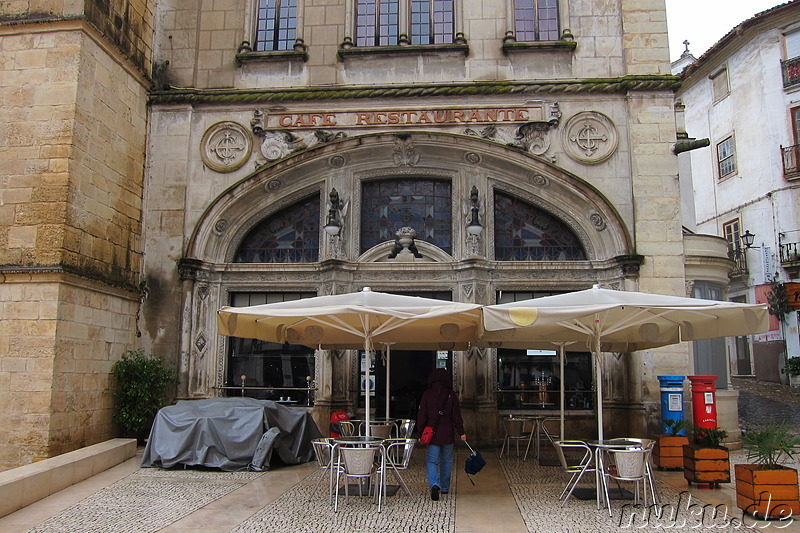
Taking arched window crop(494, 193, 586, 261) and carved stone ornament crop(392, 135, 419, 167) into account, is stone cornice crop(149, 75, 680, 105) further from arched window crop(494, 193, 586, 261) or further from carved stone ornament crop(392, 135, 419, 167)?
arched window crop(494, 193, 586, 261)

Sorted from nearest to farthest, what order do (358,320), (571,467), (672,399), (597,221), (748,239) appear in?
(571,467) < (358,320) < (672,399) < (597,221) < (748,239)

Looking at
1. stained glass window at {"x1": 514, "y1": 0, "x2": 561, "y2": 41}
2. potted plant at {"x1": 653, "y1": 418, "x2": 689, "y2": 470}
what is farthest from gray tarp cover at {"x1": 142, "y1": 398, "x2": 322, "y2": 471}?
stained glass window at {"x1": 514, "y1": 0, "x2": 561, "y2": 41}

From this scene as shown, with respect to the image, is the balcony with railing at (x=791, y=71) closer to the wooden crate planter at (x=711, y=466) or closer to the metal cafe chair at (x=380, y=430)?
the wooden crate planter at (x=711, y=466)

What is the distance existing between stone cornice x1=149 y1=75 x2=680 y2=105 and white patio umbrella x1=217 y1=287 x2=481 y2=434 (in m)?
5.61

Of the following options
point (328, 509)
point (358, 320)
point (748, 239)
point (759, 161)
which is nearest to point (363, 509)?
point (328, 509)

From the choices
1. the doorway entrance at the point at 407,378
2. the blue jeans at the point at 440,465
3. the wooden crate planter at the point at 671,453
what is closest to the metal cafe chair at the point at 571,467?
the blue jeans at the point at 440,465

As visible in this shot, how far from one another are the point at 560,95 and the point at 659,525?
8919 mm

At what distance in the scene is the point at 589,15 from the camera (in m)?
14.0

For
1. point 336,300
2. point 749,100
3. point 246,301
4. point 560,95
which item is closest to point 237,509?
point 336,300

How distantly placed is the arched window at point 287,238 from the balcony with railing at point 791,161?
18.1 m

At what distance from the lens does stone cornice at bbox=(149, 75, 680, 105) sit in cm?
1341

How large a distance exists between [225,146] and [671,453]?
33.0 ft

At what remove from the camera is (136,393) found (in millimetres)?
12398

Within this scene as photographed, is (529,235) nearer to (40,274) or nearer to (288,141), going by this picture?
(288,141)
